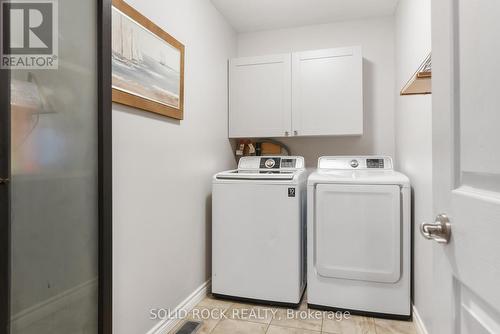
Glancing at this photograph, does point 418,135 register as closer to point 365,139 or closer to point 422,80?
point 422,80

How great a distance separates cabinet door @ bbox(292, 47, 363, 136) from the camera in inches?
101

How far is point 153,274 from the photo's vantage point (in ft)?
5.77

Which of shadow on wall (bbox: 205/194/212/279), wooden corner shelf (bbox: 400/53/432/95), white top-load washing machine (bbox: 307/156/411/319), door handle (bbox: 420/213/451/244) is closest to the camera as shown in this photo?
door handle (bbox: 420/213/451/244)

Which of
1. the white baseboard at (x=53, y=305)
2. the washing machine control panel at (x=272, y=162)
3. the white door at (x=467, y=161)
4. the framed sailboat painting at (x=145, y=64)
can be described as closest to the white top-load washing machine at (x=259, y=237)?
the washing machine control panel at (x=272, y=162)

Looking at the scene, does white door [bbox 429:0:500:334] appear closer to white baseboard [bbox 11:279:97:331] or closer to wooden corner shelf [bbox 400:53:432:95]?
wooden corner shelf [bbox 400:53:432:95]

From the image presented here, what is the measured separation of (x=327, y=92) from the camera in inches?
104

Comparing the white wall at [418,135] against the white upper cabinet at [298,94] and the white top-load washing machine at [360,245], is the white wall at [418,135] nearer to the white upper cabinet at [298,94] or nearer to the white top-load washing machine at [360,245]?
the white top-load washing machine at [360,245]

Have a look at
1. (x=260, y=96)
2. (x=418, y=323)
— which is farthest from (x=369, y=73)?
(x=418, y=323)

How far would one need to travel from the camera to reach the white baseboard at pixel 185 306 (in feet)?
5.86

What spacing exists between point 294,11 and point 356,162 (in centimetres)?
146

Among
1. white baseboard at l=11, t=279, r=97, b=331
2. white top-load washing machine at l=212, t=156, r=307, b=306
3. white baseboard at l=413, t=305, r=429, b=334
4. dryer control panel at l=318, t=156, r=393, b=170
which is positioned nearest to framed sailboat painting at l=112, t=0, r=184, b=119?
white top-load washing machine at l=212, t=156, r=307, b=306

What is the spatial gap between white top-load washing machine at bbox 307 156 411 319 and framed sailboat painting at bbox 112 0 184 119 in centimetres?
118

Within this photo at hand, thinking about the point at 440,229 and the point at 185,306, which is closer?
the point at 440,229

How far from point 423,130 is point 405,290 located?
109 cm
